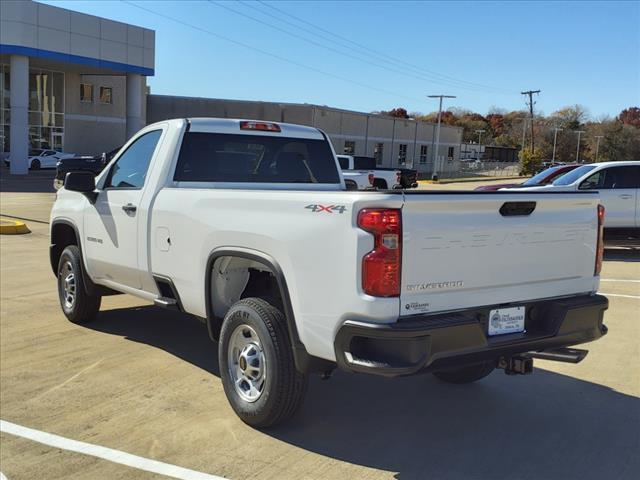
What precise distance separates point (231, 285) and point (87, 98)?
50.9 meters

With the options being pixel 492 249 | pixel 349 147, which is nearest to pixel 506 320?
pixel 492 249

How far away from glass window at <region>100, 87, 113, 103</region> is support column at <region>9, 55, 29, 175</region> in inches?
502

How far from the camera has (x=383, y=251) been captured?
11.1 ft

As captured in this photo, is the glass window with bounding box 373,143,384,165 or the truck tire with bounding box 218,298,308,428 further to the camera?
the glass window with bounding box 373,143,384,165

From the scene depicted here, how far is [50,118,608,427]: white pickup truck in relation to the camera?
11.2 ft

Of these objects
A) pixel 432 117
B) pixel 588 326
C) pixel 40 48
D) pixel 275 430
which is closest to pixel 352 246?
pixel 275 430

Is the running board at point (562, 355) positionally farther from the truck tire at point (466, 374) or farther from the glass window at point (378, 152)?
the glass window at point (378, 152)

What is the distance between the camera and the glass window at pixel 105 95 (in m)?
52.1

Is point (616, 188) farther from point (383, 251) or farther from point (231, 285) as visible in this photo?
point (383, 251)

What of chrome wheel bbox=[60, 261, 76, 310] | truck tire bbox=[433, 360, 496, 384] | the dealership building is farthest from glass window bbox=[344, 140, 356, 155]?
truck tire bbox=[433, 360, 496, 384]

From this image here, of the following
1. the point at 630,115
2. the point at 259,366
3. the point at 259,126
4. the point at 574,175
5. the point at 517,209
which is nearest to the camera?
the point at 517,209

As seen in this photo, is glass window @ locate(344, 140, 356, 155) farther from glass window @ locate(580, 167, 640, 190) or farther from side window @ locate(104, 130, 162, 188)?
side window @ locate(104, 130, 162, 188)

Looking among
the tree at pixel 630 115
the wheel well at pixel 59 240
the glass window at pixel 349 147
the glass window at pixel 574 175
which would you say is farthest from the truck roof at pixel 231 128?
the tree at pixel 630 115

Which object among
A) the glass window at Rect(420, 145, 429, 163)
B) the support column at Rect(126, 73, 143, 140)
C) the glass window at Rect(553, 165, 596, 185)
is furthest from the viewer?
the glass window at Rect(420, 145, 429, 163)
